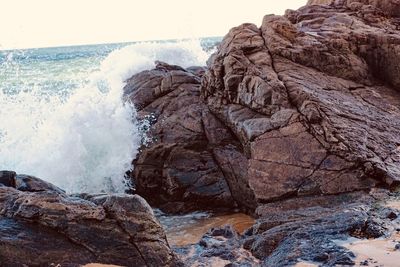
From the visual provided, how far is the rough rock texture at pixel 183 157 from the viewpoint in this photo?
325 inches

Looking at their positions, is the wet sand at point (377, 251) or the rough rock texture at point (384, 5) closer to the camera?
the wet sand at point (377, 251)

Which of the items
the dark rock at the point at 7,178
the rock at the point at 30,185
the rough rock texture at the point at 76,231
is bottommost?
the rough rock texture at the point at 76,231

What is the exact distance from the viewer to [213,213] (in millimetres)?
7902

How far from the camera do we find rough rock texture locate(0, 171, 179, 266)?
4.02 m

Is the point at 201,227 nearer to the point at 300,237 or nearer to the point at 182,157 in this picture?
the point at 182,157

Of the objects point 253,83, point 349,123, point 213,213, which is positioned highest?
point 253,83

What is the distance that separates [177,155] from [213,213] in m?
1.46

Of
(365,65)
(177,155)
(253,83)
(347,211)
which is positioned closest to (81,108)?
(177,155)

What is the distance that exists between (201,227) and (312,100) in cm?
284

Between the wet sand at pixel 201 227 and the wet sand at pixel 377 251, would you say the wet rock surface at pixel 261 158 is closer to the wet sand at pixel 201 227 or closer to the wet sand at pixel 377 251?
the wet sand at pixel 377 251

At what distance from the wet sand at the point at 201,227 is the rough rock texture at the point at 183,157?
0.52 meters

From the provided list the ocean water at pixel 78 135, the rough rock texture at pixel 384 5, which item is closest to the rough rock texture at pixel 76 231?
the ocean water at pixel 78 135

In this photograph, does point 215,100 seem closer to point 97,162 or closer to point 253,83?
point 253,83

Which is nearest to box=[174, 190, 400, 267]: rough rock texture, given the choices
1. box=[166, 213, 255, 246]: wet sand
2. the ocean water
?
box=[166, 213, 255, 246]: wet sand
